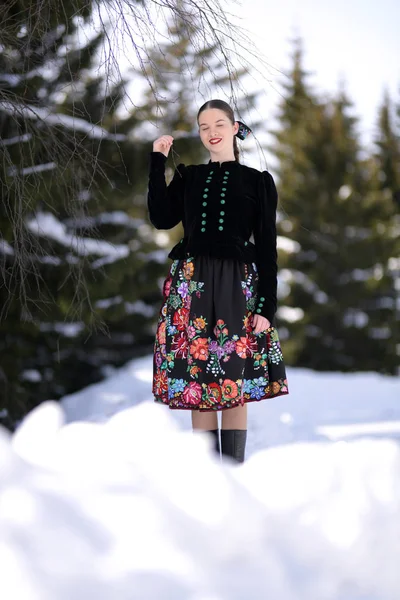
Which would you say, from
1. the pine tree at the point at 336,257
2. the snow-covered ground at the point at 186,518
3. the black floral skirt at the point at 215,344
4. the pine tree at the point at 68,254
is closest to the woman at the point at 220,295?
the black floral skirt at the point at 215,344

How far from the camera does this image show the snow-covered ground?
1215mm

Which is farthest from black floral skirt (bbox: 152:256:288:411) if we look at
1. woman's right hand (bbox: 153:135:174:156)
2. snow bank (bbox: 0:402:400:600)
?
snow bank (bbox: 0:402:400:600)

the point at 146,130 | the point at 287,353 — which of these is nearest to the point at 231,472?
the point at 146,130

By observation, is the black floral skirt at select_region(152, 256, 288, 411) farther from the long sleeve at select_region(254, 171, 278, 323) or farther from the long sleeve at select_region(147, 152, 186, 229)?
the long sleeve at select_region(147, 152, 186, 229)

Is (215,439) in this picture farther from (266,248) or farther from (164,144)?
(164,144)

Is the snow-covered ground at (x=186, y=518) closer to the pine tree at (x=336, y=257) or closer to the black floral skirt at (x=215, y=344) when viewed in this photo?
the black floral skirt at (x=215, y=344)

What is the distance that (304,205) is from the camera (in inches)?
702

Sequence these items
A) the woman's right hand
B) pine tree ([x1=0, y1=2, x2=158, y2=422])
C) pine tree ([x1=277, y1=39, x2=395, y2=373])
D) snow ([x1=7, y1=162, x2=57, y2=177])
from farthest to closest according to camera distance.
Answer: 1. pine tree ([x1=277, y1=39, x2=395, y2=373])
2. pine tree ([x1=0, y1=2, x2=158, y2=422])
3. the woman's right hand
4. snow ([x1=7, y1=162, x2=57, y2=177])

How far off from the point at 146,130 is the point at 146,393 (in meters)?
2.86

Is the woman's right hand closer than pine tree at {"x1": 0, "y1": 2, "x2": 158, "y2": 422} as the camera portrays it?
Yes

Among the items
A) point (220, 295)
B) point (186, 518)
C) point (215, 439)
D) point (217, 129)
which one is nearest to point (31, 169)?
point (217, 129)

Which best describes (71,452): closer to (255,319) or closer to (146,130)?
(255,319)

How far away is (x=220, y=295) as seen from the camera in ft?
8.79

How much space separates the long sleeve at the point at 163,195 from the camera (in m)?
2.82
